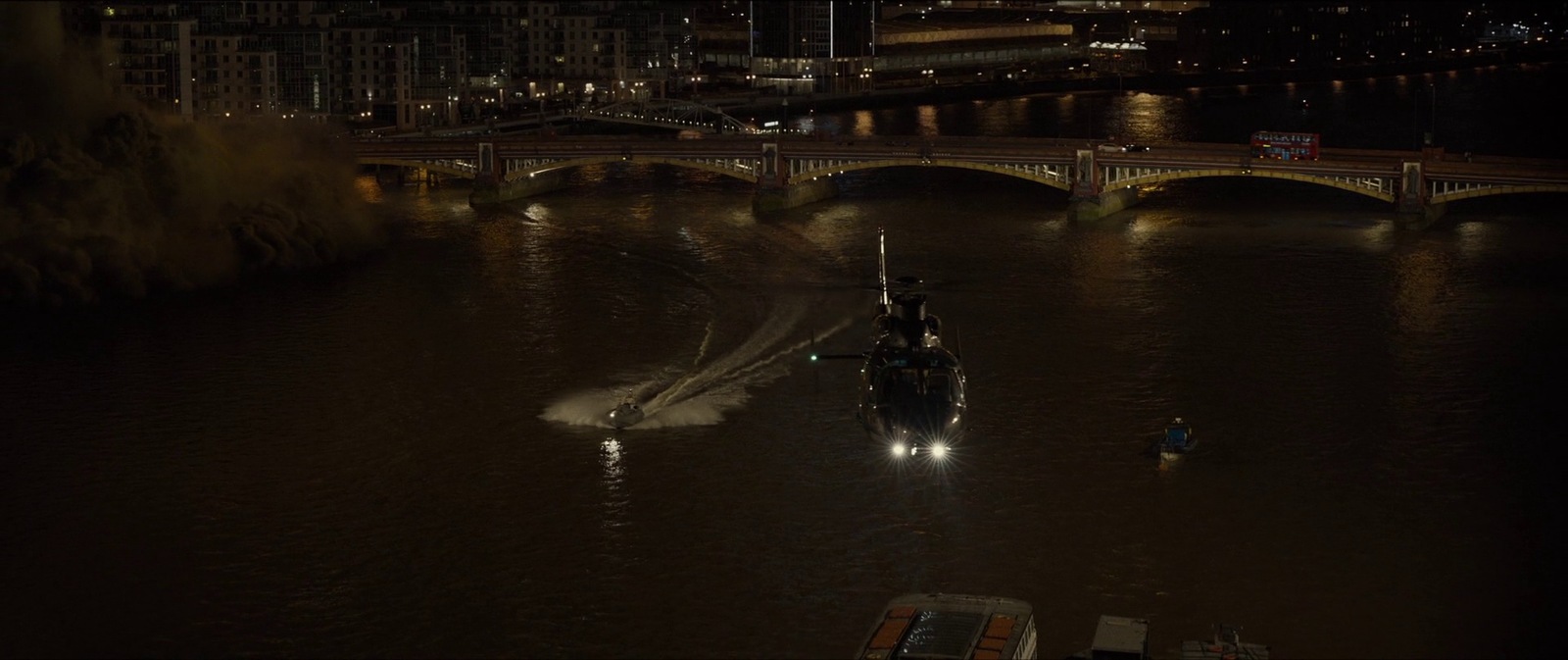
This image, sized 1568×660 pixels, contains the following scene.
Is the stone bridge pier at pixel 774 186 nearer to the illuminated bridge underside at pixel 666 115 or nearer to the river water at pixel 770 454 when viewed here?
the river water at pixel 770 454

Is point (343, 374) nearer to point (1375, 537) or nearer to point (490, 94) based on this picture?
point (1375, 537)

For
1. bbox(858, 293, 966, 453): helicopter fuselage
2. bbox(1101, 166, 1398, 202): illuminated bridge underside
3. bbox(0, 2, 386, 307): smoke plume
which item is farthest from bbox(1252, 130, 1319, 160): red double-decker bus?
bbox(858, 293, 966, 453): helicopter fuselage

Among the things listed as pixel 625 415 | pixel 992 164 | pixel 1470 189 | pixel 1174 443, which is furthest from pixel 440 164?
pixel 1174 443

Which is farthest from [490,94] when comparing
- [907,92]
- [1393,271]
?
[1393,271]

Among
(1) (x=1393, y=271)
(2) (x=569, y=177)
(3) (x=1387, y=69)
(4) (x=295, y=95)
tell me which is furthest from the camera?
(3) (x=1387, y=69)

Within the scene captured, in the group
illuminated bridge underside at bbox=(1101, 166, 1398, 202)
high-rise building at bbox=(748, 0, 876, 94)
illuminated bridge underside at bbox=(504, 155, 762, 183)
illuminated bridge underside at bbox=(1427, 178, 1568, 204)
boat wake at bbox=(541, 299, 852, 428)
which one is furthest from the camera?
high-rise building at bbox=(748, 0, 876, 94)

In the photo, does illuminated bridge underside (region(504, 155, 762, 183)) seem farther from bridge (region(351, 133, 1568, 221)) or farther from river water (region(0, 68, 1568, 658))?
river water (region(0, 68, 1568, 658))
